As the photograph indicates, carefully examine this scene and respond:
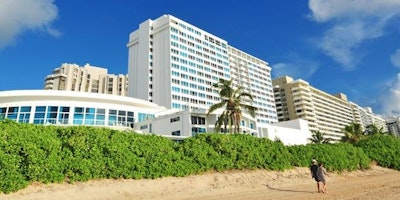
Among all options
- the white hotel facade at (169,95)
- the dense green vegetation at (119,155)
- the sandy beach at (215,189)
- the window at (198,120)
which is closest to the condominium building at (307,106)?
the white hotel facade at (169,95)

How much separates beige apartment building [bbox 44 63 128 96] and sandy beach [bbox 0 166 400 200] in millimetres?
119268

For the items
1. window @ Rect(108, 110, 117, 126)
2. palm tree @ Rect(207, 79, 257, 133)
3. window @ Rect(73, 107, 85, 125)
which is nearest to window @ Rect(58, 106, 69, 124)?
window @ Rect(73, 107, 85, 125)

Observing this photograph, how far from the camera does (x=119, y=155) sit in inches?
736

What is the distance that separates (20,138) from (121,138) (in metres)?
5.71

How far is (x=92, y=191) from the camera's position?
54.2ft

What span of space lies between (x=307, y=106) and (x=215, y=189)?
A: 403 ft

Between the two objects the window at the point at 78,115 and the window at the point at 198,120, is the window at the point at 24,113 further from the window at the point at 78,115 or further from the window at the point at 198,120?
the window at the point at 198,120

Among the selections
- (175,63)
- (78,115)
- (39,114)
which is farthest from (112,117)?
(175,63)

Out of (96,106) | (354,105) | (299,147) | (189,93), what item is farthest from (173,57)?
(354,105)

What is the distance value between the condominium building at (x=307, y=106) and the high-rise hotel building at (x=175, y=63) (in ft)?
80.9

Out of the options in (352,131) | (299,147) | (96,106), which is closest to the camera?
(299,147)

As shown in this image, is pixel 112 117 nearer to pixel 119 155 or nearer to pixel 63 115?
pixel 63 115

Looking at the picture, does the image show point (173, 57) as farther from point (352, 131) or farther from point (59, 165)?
point (59, 165)

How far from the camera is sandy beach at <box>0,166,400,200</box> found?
598 inches
